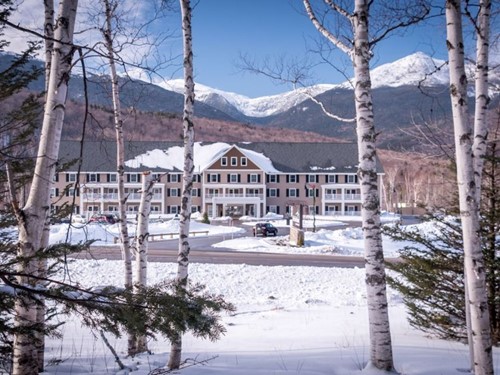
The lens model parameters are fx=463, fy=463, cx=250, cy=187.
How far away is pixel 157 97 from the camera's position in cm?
1059

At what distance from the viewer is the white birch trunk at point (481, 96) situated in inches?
249

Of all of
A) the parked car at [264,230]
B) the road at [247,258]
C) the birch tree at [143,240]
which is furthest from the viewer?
the parked car at [264,230]

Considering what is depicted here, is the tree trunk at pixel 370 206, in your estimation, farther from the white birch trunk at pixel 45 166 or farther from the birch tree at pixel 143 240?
the birch tree at pixel 143 240

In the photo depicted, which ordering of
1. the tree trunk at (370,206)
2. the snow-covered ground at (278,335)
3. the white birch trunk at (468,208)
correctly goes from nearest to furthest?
the white birch trunk at (468,208), the tree trunk at (370,206), the snow-covered ground at (278,335)

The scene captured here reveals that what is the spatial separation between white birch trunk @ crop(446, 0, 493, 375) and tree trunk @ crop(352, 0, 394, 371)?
48.7 inches

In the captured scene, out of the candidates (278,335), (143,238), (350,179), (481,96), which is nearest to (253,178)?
(350,179)

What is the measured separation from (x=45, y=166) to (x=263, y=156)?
217ft

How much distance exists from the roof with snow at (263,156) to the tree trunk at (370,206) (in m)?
58.5

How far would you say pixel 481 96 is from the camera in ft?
21.0

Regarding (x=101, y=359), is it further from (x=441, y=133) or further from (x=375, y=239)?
(x=441, y=133)

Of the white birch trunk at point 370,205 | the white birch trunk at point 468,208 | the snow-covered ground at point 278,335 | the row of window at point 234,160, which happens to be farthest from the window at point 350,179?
the white birch trunk at point 468,208

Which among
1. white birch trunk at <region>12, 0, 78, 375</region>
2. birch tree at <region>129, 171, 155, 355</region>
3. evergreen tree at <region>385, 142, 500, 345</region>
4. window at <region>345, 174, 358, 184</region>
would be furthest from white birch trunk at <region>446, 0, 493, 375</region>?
window at <region>345, 174, 358, 184</region>

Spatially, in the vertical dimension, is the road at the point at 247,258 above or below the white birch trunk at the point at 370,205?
below

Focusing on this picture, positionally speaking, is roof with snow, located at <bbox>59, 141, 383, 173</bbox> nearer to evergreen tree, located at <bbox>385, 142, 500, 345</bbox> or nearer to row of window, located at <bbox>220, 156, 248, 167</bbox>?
row of window, located at <bbox>220, 156, 248, 167</bbox>
